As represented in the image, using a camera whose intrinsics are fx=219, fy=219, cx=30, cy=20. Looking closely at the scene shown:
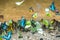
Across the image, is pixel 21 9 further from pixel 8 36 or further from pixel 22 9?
pixel 8 36

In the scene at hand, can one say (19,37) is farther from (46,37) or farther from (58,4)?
(58,4)

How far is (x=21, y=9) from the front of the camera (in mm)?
1842

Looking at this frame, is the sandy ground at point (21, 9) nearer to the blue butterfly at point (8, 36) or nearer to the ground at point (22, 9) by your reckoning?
the ground at point (22, 9)

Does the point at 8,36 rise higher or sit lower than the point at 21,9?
lower

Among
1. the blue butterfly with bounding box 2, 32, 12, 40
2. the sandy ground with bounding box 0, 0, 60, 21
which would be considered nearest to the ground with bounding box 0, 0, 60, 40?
the sandy ground with bounding box 0, 0, 60, 21

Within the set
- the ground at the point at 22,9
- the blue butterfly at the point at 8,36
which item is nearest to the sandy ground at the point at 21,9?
the ground at the point at 22,9

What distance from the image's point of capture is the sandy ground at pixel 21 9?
5.86 feet

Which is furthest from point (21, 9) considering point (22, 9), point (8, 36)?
point (8, 36)

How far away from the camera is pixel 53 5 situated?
6.05ft

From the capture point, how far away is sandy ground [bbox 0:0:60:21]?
5.86 ft

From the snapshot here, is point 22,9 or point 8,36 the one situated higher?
point 22,9

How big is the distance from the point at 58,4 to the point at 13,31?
1.56 feet

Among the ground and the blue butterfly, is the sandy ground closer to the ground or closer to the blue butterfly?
the ground

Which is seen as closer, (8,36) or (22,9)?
(8,36)
